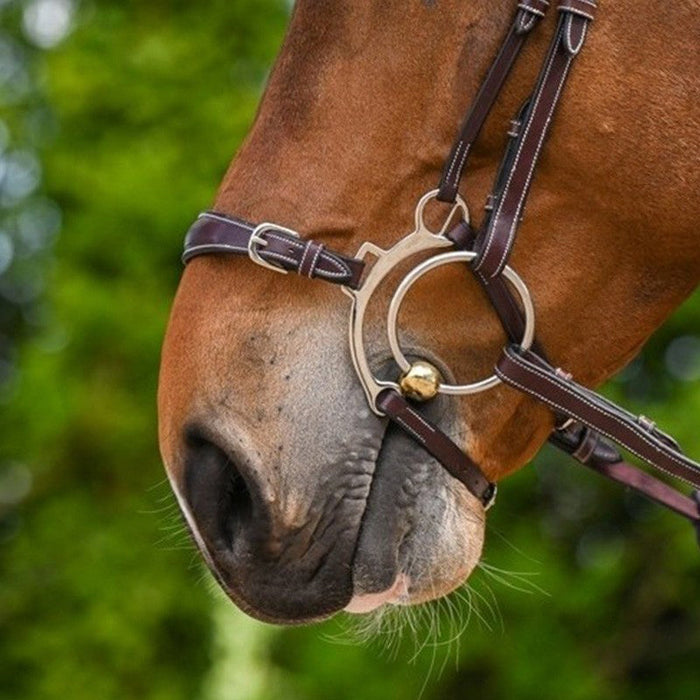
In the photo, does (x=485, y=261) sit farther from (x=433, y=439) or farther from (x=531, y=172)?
(x=433, y=439)

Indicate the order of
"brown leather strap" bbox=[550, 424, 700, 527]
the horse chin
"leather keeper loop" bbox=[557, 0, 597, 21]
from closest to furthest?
"leather keeper loop" bbox=[557, 0, 597, 21] < the horse chin < "brown leather strap" bbox=[550, 424, 700, 527]

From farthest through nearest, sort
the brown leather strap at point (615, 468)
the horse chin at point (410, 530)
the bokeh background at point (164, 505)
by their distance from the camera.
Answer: the bokeh background at point (164, 505) → the brown leather strap at point (615, 468) → the horse chin at point (410, 530)

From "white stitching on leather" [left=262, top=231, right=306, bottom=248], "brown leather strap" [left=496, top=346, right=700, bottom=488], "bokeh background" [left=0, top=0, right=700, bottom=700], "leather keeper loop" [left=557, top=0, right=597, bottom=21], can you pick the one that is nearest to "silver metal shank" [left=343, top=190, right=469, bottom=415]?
"white stitching on leather" [left=262, top=231, right=306, bottom=248]

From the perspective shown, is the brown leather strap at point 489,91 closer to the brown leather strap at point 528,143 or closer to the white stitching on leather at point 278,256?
the brown leather strap at point 528,143

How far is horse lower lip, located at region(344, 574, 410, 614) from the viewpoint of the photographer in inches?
107

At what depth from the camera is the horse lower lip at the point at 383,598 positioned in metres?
2.73

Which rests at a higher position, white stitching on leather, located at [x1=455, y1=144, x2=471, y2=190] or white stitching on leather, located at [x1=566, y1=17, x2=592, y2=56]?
white stitching on leather, located at [x1=566, y1=17, x2=592, y2=56]

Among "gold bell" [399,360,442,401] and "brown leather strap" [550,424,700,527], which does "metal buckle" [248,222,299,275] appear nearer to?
"gold bell" [399,360,442,401]

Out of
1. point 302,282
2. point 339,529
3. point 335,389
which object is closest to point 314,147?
point 302,282

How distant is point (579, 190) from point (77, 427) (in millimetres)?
4912

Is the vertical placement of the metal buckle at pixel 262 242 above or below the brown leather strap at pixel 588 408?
above

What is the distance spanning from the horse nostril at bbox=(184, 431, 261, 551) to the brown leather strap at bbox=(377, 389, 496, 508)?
28cm

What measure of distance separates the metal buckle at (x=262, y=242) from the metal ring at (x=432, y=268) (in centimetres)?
20

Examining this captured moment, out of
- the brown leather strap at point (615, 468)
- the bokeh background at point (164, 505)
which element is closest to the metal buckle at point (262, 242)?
the brown leather strap at point (615, 468)
